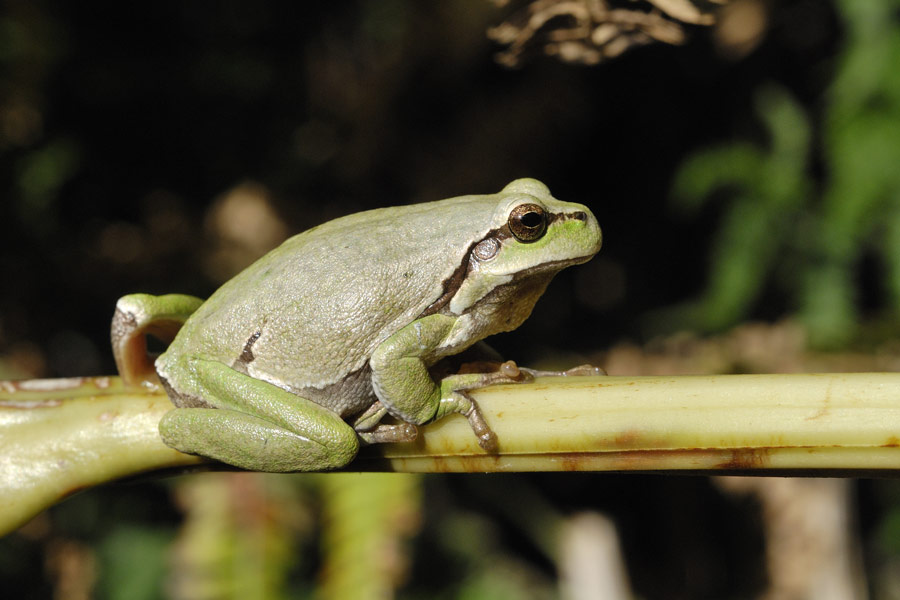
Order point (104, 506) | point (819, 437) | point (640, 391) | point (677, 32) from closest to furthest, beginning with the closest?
1. point (819, 437)
2. point (640, 391)
3. point (677, 32)
4. point (104, 506)

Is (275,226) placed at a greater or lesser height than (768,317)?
greater

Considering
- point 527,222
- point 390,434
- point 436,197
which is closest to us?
point 390,434

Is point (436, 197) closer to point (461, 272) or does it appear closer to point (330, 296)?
point (461, 272)

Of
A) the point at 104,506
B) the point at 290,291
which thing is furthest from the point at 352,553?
the point at 104,506

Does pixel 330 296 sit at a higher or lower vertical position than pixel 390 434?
higher

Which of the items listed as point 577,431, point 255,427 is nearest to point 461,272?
point 255,427

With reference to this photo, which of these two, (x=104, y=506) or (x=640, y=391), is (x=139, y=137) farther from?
(x=640, y=391)
